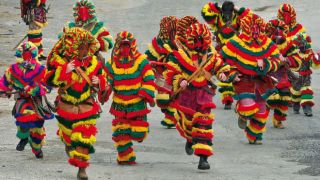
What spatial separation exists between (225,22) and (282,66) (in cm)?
261

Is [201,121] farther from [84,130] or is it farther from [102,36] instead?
[102,36]

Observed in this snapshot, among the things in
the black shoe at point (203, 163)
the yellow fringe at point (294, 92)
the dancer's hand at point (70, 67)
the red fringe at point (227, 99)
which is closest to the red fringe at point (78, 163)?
the dancer's hand at point (70, 67)

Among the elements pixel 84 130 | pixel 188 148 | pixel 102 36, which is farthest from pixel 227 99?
→ pixel 84 130

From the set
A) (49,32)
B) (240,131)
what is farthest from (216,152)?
(49,32)

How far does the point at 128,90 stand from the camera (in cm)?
1420

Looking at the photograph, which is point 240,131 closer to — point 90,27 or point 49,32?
point 90,27

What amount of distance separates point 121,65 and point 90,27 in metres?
3.54

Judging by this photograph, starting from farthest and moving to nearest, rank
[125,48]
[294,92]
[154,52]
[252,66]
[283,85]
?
[294,92] → [283,85] → [154,52] → [252,66] → [125,48]

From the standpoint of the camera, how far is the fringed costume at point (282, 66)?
17203mm

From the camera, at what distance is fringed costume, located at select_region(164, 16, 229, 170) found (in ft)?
46.4

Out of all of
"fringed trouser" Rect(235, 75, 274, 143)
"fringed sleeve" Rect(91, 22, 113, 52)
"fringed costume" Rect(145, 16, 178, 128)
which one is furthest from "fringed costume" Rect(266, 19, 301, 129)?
"fringed sleeve" Rect(91, 22, 113, 52)

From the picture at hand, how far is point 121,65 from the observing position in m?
14.3

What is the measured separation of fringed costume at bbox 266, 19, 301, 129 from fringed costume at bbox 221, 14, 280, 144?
1.22 m

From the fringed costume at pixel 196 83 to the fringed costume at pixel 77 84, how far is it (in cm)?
→ 129
